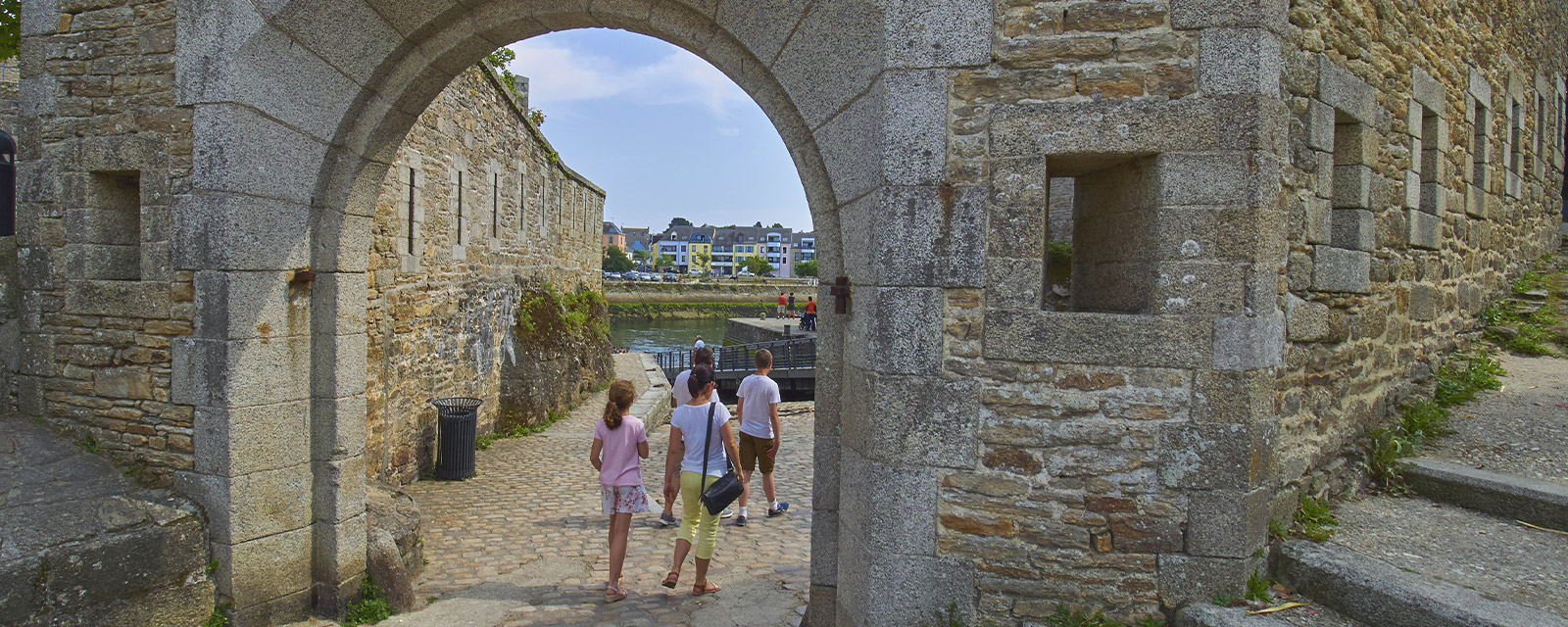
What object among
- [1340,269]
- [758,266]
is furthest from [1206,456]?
[758,266]

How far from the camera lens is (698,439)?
4820 mm

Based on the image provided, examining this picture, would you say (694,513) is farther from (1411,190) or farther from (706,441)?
(1411,190)

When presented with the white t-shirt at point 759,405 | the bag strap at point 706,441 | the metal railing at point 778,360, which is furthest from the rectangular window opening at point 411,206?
the metal railing at point 778,360

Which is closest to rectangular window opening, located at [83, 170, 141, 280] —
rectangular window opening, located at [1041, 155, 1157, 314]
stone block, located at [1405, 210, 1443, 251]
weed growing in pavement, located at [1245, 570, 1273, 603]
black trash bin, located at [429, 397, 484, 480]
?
black trash bin, located at [429, 397, 484, 480]

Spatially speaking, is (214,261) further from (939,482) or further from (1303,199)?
(1303,199)

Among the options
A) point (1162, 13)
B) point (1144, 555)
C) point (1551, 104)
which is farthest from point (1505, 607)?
point (1551, 104)

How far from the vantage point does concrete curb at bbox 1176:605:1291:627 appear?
3.00m

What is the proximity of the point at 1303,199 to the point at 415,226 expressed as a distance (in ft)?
21.5

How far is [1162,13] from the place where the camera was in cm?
308

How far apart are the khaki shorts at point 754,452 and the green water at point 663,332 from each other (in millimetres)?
22734

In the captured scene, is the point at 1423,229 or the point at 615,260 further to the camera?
the point at 615,260

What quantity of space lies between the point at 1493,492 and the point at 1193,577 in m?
2.04

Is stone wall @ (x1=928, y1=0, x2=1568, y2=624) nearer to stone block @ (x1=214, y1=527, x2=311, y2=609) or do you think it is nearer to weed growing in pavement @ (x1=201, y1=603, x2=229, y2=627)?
stone block @ (x1=214, y1=527, x2=311, y2=609)

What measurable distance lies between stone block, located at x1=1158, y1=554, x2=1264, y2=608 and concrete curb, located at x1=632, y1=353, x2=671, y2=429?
6.55 m
